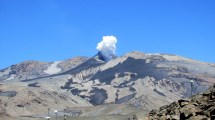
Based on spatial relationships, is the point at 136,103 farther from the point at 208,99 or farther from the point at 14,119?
the point at 208,99

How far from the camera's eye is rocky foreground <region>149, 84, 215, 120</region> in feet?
91.5

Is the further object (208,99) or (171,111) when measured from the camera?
(171,111)

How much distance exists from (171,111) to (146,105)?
161 meters

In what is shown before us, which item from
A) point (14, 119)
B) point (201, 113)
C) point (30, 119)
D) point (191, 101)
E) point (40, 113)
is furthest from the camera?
point (40, 113)

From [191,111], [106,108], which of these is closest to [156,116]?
[191,111]

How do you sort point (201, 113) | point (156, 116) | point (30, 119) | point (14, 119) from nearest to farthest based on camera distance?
point (201, 113) → point (156, 116) → point (14, 119) → point (30, 119)

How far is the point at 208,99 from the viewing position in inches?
1187

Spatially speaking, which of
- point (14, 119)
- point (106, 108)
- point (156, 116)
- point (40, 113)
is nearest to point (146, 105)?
point (106, 108)

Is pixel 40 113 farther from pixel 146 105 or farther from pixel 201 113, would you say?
pixel 201 113

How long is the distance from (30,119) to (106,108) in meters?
34.0

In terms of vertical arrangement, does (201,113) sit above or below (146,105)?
below

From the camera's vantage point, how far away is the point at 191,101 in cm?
3156

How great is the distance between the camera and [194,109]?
96.9ft

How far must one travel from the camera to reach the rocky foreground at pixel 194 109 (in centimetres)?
2788
